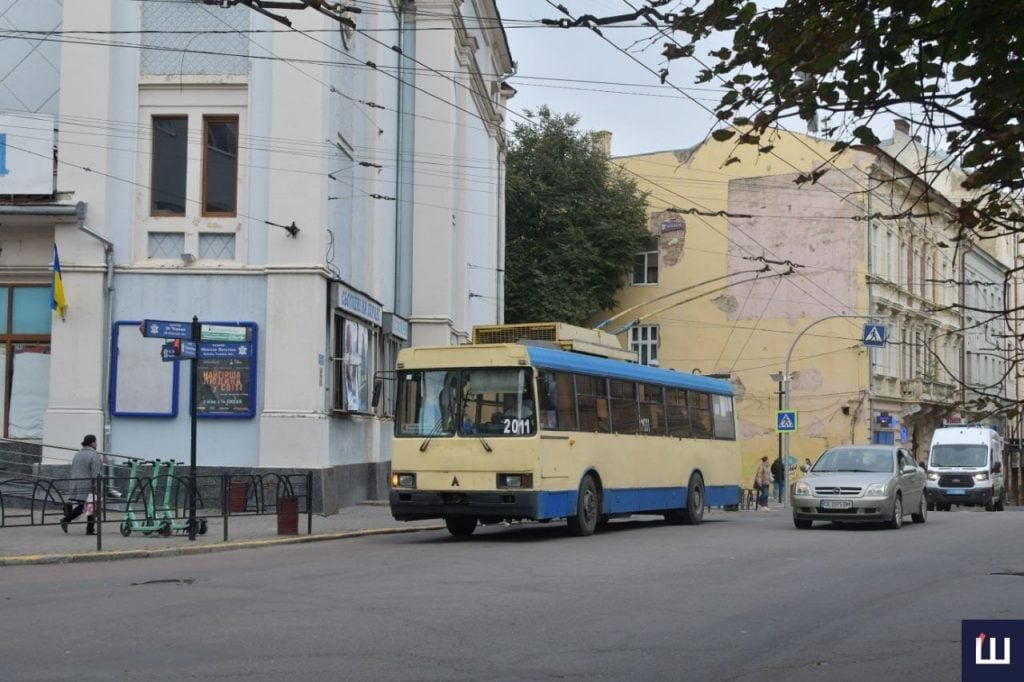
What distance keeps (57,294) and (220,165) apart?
3.96m

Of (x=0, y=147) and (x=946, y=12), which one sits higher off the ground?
(x=0, y=147)

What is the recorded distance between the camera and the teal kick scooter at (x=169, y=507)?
1934 centimetres

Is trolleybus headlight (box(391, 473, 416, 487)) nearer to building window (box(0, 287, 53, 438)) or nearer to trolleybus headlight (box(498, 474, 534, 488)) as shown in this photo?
trolleybus headlight (box(498, 474, 534, 488))

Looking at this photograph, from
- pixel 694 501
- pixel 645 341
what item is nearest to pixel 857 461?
pixel 694 501

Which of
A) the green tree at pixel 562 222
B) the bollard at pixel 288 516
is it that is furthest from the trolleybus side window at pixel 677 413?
the green tree at pixel 562 222

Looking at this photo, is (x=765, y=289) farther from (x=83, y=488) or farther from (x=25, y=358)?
(x=83, y=488)

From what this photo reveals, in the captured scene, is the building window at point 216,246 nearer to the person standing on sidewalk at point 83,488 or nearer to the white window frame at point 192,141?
the white window frame at point 192,141

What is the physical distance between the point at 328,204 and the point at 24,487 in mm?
7792

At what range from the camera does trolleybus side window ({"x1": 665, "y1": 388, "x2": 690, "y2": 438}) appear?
25.3 metres

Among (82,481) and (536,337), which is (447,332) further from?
(82,481)

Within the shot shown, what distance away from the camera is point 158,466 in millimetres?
19906

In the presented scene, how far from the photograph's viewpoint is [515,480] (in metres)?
19.8

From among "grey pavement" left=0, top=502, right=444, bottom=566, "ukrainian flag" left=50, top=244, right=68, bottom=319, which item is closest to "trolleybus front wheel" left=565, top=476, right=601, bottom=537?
"grey pavement" left=0, top=502, right=444, bottom=566

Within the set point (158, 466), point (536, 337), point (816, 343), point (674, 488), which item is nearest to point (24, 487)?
point (158, 466)
